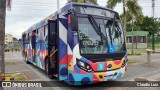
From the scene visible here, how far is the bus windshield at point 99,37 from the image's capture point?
8.17m

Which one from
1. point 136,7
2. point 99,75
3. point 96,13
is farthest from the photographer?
point 136,7

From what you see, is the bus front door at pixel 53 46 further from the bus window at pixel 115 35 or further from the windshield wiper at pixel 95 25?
the bus window at pixel 115 35

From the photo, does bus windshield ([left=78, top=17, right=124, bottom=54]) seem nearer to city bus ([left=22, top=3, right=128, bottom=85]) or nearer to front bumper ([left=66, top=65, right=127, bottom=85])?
city bus ([left=22, top=3, right=128, bottom=85])

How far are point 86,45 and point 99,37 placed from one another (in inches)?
25.5

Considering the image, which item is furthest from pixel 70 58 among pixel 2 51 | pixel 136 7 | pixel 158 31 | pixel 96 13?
pixel 158 31

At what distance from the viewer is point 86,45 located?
8.15 metres

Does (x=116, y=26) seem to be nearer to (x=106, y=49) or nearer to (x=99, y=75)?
(x=106, y=49)

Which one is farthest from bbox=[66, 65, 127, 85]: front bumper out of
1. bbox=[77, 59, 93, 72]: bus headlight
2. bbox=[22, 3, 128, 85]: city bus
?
bbox=[77, 59, 93, 72]: bus headlight

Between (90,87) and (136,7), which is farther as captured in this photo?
(136,7)

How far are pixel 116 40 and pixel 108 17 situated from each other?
0.95 meters

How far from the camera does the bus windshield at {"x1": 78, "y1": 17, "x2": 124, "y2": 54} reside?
817 centimetres

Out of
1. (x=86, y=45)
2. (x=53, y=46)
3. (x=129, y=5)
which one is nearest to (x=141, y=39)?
(x=129, y=5)

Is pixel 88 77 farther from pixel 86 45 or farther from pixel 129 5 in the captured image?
pixel 129 5

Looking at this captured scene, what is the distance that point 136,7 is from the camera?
75.5 feet
